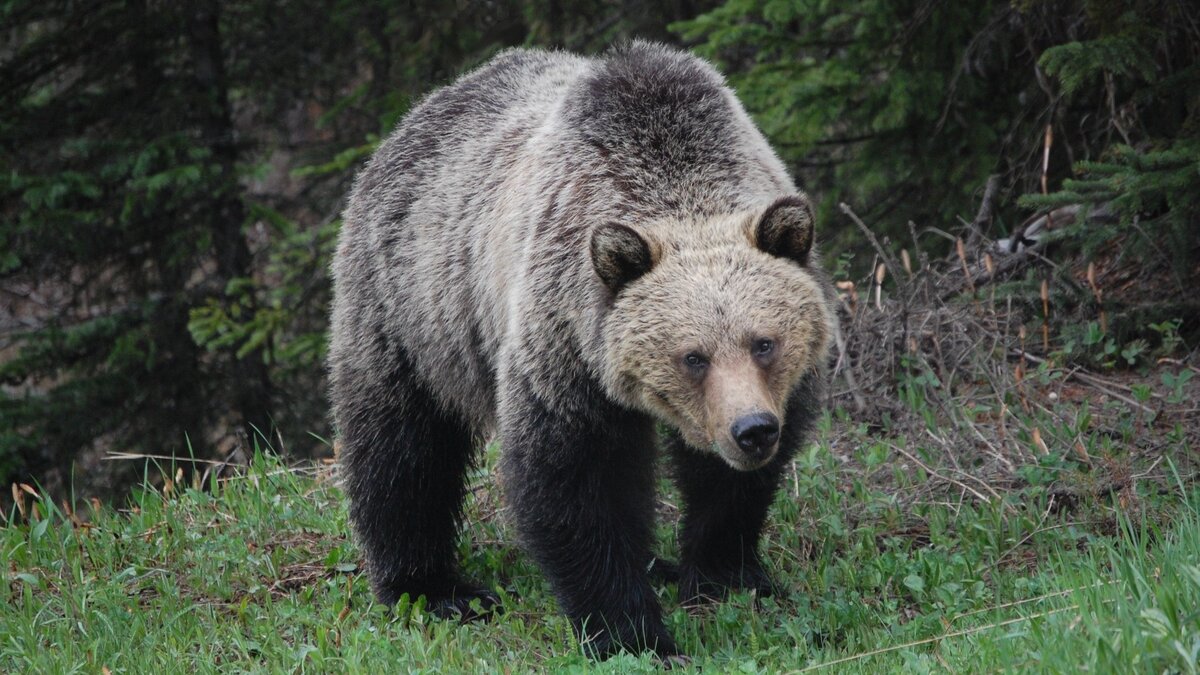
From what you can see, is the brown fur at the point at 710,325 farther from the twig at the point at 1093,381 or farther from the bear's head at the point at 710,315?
the twig at the point at 1093,381

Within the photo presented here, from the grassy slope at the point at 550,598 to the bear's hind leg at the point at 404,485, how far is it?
0.23m

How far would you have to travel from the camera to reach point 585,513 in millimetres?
5047

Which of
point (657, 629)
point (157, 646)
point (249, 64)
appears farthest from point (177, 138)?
point (657, 629)

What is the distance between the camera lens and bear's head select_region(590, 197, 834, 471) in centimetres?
466

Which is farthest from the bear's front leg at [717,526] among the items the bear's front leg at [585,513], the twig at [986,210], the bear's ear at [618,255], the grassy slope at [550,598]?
the twig at [986,210]

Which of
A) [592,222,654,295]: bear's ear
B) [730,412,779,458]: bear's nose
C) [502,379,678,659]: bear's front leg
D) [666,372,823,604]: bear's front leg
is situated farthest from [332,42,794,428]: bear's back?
[666,372,823,604]: bear's front leg

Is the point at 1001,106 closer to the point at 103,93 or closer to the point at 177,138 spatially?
the point at 177,138

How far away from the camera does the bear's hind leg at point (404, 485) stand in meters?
6.13

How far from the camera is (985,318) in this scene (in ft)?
24.9

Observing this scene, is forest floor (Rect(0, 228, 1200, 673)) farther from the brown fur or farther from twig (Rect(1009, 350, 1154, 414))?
the brown fur

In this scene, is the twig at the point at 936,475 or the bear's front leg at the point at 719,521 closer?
the bear's front leg at the point at 719,521

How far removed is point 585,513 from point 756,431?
91 cm

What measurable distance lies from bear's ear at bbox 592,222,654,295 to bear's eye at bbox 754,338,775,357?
51 cm

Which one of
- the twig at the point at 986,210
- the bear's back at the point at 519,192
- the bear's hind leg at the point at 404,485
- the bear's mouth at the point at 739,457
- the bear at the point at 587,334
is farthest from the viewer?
the twig at the point at 986,210
